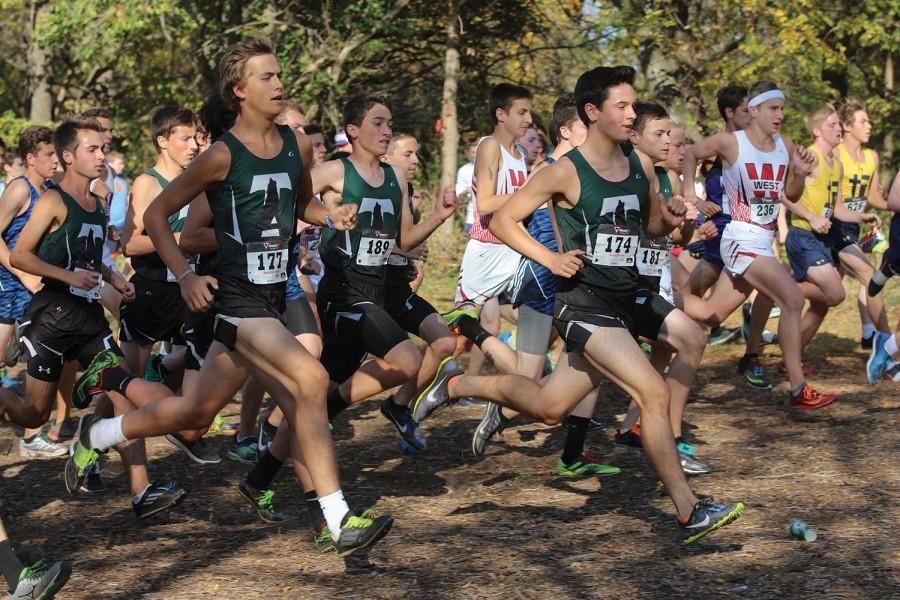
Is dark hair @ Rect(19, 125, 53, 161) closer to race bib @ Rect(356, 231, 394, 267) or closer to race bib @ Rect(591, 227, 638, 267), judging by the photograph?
race bib @ Rect(356, 231, 394, 267)

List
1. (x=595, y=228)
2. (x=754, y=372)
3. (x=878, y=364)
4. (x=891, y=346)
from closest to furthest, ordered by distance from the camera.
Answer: (x=595, y=228) < (x=891, y=346) < (x=878, y=364) < (x=754, y=372)

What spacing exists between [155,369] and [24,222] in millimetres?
1495

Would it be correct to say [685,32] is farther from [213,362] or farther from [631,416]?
[213,362]

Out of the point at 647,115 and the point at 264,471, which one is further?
the point at 647,115

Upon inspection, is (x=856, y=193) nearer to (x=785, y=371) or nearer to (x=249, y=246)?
(x=785, y=371)

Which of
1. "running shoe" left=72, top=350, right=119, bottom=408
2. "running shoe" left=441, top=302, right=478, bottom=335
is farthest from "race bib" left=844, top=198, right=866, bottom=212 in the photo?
"running shoe" left=72, top=350, right=119, bottom=408

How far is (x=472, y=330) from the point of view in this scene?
7.48 m

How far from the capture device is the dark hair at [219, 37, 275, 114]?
17.0ft

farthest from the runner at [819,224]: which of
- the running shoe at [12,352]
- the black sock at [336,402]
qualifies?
the running shoe at [12,352]

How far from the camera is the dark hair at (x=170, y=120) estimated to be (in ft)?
23.0

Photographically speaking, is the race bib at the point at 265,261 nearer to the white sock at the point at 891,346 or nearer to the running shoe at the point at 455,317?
the running shoe at the point at 455,317

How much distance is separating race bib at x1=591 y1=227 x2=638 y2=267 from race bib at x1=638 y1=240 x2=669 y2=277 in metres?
0.58

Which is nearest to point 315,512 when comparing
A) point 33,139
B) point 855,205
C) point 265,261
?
point 265,261

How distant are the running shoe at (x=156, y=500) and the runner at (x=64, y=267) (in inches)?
35.4
